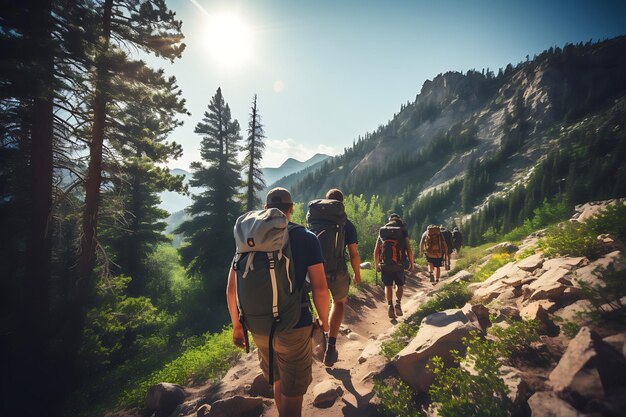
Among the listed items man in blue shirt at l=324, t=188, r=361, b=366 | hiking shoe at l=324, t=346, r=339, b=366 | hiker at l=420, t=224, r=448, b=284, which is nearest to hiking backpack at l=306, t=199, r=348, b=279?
man in blue shirt at l=324, t=188, r=361, b=366

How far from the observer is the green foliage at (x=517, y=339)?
291cm

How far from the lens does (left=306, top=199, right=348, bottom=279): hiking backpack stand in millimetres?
4215

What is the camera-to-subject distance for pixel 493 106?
12569cm

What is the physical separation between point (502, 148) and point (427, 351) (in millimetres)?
119163

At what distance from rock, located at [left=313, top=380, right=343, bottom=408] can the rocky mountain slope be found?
12 millimetres

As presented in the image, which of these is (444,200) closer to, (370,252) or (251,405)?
(370,252)

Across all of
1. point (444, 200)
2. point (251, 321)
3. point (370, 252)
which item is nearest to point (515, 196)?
point (444, 200)

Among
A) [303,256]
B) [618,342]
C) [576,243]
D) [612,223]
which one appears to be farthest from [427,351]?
[612,223]

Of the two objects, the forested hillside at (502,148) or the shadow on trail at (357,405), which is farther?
the forested hillside at (502,148)

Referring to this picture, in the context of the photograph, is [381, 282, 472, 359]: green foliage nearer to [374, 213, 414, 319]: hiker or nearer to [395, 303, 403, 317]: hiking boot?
[374, 213, 414, 319]: hiker

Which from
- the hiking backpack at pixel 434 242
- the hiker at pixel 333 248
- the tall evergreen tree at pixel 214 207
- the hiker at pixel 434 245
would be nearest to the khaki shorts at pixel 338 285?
the hiker at pixel 333 248

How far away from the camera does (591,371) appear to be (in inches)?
77.2

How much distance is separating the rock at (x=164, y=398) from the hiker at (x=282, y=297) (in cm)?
314

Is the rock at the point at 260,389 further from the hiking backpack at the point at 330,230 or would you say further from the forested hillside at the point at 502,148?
the forested hillside at the point at 502,148
